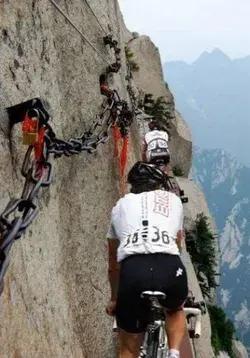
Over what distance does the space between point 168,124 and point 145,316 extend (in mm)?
26659

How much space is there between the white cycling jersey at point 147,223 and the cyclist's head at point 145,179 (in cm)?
22

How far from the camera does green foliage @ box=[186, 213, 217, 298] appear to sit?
1083 inches

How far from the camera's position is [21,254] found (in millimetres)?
5344

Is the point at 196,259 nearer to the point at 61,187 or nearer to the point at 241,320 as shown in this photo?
the point at 61,187

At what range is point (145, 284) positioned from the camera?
5.00 meters

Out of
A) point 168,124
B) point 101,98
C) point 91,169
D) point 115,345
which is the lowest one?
point 115,345

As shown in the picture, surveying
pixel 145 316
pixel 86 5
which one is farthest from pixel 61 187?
pixel 86 5

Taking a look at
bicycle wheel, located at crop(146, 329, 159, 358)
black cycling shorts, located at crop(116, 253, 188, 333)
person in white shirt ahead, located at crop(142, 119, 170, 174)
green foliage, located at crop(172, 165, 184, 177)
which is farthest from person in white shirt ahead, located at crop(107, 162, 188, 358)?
green foliage, located at crop(172, 165, 184, 177)

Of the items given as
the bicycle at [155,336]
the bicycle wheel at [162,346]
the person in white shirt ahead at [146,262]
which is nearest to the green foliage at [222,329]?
the person in white shirt ahead at [146,262]

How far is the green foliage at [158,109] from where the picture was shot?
30295 mm

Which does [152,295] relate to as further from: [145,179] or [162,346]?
[145,179]

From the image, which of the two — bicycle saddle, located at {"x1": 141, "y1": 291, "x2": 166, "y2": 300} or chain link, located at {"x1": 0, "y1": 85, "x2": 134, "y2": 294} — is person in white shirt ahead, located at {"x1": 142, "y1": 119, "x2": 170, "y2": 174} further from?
bicycle saddle, located at {"x1": 141, "y1": 291, "x2": 166, "y2": 300}

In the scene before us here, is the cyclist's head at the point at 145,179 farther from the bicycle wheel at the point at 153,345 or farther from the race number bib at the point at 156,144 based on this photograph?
the race number bib at the point at 156,144

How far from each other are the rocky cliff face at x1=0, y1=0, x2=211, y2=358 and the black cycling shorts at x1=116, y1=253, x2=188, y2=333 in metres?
1.02
